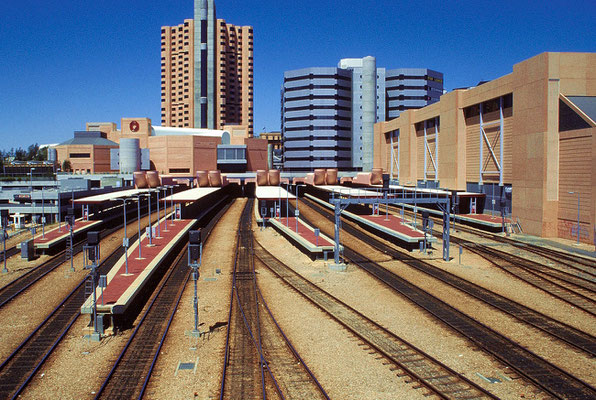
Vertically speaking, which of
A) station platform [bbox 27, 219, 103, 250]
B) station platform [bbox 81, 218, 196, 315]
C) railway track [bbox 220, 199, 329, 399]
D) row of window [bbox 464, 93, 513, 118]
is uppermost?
row of window [bbox 464, 93, 513, 118]

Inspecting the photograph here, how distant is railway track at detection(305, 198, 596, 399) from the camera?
12.8 meters

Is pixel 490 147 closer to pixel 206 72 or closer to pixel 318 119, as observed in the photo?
pixel 318 119

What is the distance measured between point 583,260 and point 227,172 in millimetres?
98196

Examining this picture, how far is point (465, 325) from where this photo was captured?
715 inches

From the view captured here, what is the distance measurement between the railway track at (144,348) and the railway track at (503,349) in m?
11.2

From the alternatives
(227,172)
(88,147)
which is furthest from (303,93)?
(88,147)

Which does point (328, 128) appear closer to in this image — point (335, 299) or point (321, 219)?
point (321, 219)

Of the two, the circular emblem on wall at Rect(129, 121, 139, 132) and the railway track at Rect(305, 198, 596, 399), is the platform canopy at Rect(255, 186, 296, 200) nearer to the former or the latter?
the railway track at Rect(305, 198, 596, 399)

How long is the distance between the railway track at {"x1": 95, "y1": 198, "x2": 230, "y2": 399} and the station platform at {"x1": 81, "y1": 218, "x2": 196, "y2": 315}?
3.44 ft

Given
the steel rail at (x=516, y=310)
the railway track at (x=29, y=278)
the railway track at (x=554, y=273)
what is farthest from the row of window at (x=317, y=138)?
the steel rail at (x=516, y=310)

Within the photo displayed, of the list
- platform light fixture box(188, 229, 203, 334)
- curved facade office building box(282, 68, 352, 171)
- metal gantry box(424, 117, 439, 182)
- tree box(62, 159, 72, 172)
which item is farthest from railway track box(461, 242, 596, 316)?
curved facade office building box(282, 68, 352, 171)

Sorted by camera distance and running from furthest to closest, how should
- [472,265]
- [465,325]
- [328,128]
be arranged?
[328,128], [472,265], [465,325]

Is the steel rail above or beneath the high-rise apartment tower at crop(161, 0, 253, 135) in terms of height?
beneath

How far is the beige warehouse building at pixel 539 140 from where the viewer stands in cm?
3862
